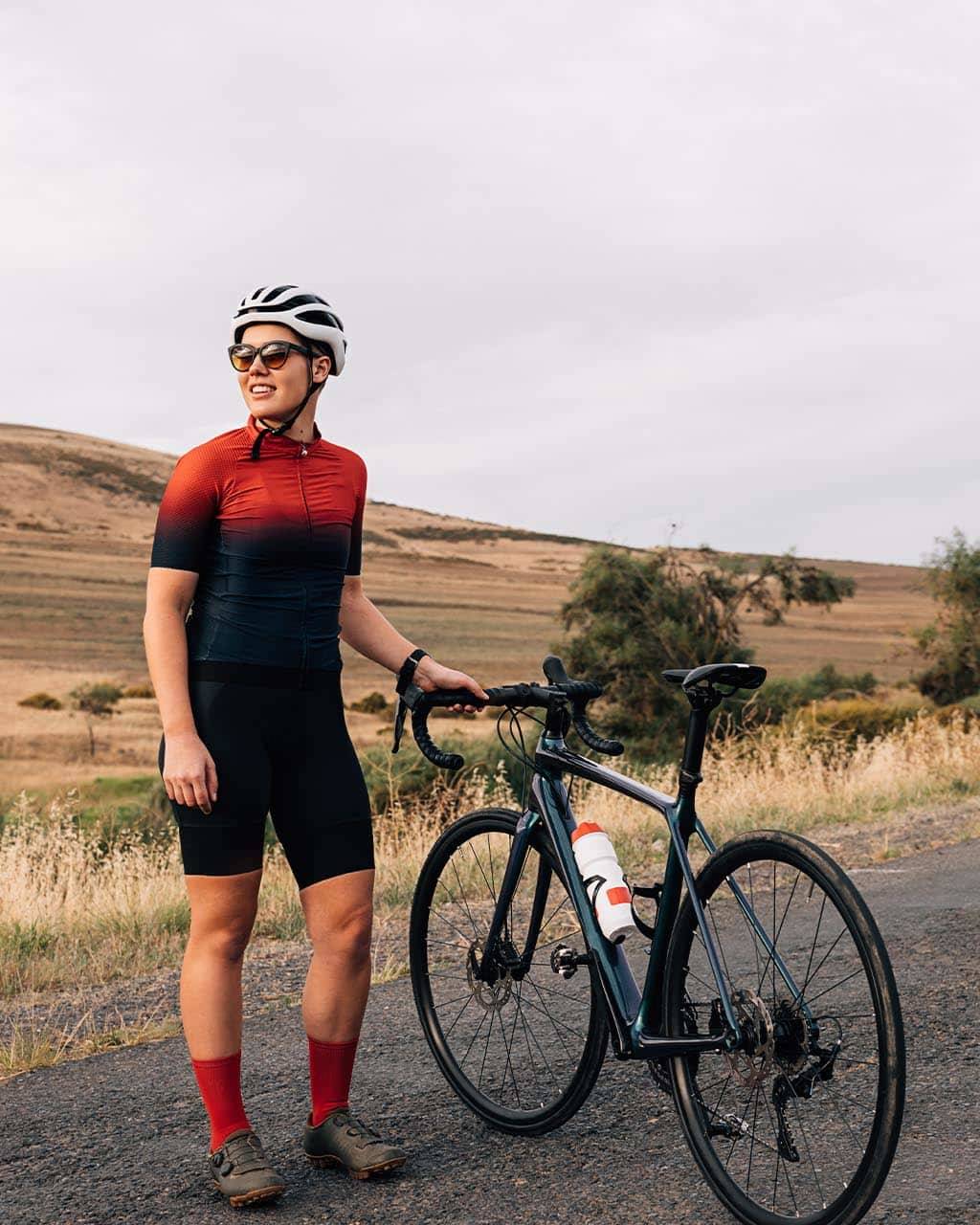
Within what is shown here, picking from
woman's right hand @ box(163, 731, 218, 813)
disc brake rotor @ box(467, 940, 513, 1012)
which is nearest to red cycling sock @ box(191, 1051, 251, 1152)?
woman's right hand @ box(163, 731, 218, 813)

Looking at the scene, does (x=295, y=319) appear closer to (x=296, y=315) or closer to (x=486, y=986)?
(x=296, y=315)

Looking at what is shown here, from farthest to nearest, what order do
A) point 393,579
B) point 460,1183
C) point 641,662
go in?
point 393,579
point 641,662
point 460,1183

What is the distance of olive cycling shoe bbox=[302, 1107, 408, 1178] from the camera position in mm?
3766

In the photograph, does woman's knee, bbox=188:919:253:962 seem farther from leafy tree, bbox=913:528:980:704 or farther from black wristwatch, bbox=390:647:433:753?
leafy tree, bbox=913:528:980:704

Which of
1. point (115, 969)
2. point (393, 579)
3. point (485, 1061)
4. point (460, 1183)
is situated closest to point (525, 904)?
point (485, 1061)

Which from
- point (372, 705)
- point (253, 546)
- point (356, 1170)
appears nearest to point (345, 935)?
point (356, 1170)

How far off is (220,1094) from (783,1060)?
1514 millimetres

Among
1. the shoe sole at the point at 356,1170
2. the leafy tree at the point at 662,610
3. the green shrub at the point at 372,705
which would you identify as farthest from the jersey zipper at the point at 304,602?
the green shrub at the point at 372,705

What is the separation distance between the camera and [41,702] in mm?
66562

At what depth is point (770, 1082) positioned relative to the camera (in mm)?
3334

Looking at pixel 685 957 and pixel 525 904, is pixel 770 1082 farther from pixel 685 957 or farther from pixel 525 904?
pixel 525 904

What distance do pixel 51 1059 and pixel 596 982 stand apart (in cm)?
239

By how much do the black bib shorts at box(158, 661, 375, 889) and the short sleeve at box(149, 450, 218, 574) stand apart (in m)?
0.30

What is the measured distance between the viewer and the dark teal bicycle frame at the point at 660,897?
335 centimetres
